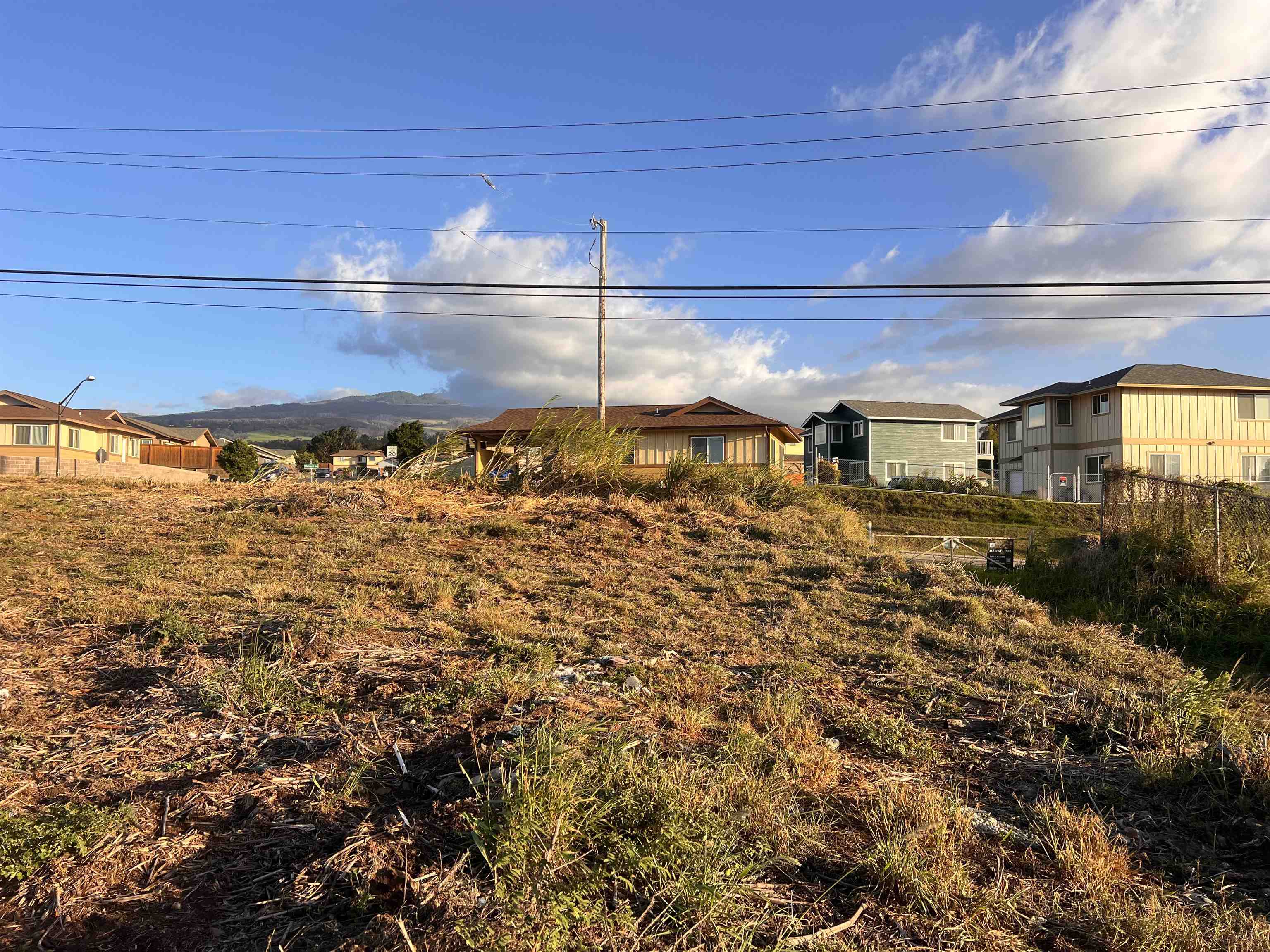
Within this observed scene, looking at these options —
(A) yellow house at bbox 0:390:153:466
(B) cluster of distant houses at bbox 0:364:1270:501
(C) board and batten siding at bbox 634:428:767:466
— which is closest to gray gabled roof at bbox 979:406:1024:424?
(B) cluster of distant houses at bbox 0:364:1270:501

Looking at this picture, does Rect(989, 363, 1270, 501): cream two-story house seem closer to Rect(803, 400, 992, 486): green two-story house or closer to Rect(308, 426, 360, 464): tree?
Rect(803, 400, 992, 486): green two-story house

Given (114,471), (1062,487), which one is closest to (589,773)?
(114,471)

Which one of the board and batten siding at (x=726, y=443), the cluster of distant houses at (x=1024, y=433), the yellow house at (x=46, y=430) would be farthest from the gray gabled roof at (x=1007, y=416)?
the yellow house at (x=46, y=430)

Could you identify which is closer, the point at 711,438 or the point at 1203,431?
the point at 711,438

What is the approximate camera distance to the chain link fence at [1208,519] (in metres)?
9.75

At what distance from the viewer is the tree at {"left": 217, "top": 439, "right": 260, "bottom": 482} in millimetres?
52906

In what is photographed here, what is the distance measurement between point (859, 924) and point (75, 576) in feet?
25.0

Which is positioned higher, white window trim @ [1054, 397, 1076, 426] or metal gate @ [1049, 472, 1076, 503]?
white window trim @ [1054, 397, 1076, 426]

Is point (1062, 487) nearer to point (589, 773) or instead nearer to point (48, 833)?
point (589, 773)

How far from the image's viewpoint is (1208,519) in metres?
10.1

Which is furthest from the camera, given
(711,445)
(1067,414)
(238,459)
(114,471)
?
Result: (238,459)

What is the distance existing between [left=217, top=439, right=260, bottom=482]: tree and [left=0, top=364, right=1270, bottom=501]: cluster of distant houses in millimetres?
8657

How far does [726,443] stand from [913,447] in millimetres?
19125

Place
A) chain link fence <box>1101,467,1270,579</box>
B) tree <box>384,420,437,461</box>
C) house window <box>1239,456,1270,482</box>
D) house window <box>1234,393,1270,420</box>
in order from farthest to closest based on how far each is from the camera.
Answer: tree <box>384,420,437,461</box>, house window <box>1234,393,1270,420</box>, house window <box>1239,456,1270,482</box>, chain link fence <box>1101,467,1270,579</box>
